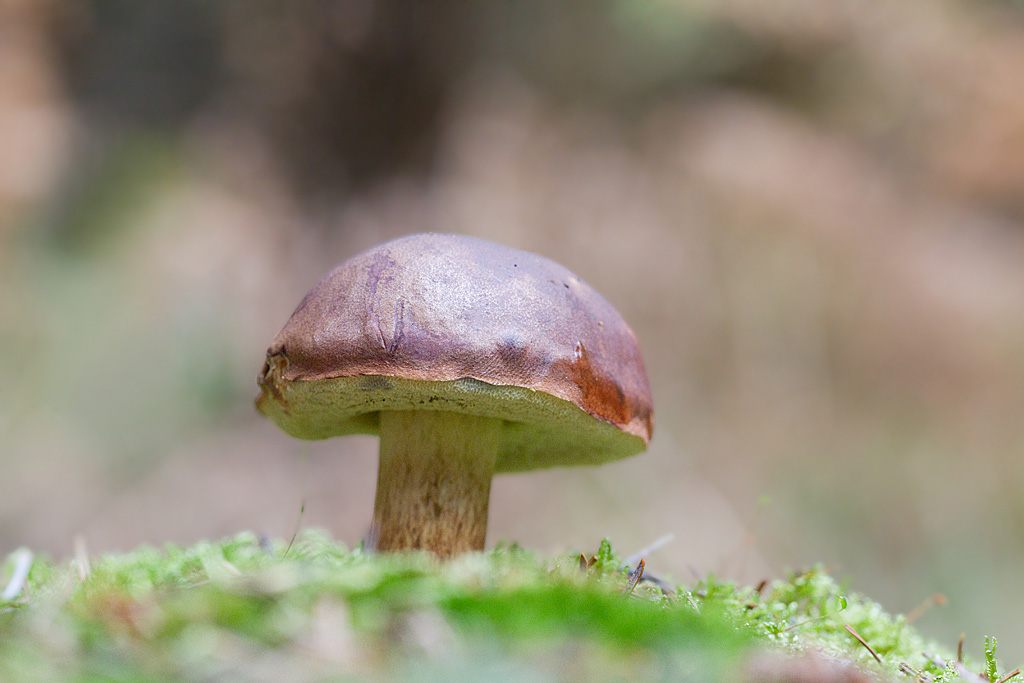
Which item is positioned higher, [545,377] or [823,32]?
[823,32]

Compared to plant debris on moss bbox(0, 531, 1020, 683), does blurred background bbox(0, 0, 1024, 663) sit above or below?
above

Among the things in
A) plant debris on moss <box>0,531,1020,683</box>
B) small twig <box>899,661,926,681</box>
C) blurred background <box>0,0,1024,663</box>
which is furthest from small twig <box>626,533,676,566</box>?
blurred background <box>0,0,1024,663</box>

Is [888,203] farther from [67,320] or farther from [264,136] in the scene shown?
[67,320]

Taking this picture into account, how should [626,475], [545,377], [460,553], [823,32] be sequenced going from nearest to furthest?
[545,377] → [460,553] → [626,475] → [823,32]

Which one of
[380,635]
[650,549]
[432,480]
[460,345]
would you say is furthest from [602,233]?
[380,635]

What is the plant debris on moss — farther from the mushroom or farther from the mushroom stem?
the mushroom stem

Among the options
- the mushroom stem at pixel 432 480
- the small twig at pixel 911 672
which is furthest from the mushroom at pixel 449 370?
the small twig at pixel 911 672

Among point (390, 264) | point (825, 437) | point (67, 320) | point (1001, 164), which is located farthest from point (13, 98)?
point (1001, 164)

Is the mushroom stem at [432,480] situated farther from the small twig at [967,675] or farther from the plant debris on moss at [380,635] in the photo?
the small twig at [967,675]
